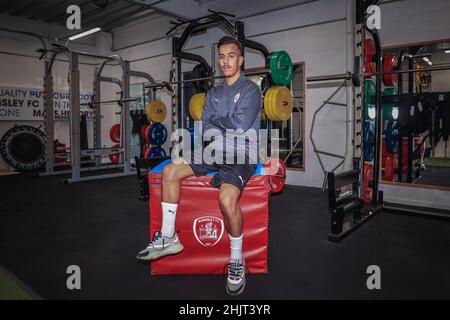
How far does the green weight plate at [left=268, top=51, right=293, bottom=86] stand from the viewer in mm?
3471

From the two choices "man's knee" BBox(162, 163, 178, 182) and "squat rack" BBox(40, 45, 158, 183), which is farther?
"squat rack" BBox(40, 45, 158, 183)

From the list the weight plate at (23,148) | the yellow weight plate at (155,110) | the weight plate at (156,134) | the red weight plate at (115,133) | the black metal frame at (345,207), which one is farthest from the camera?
the red weight plate at (115,133)

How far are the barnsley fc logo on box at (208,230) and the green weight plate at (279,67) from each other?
214 cm

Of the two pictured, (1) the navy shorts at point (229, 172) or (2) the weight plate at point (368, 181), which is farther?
(2) the weight plate at point (368, 181)

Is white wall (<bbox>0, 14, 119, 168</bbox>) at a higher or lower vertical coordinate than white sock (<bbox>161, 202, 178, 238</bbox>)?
higher

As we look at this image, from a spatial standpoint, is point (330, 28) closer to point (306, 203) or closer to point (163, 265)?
point (306, 203)

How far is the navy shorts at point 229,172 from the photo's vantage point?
1.64m

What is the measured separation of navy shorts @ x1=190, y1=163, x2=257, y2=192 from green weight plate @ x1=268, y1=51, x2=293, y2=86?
2003 mm

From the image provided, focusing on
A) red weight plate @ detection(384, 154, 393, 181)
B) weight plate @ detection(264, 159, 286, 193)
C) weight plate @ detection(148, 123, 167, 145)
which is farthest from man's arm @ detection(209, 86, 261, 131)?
weight plate @ detection(148, 123, 167, 145)

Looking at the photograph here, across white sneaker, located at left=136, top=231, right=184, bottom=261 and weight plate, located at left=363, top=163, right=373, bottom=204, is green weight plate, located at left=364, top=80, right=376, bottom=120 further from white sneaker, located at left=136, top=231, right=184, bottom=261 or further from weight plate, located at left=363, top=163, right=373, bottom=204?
white sneaker, located at left=136, top=231, right=184, bottom=261

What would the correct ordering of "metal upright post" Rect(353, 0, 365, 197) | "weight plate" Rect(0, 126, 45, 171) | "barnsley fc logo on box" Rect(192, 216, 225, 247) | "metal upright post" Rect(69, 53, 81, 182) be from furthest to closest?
"weight plate" Rect(0, 126, 45, 171)
"metal upright post" Rect(69, 53, 81, 182)
"metal upright post" Rect(353, 0, 365, 197)
"barnsley fc logo on box" Rect(192, 216, 225, 247)

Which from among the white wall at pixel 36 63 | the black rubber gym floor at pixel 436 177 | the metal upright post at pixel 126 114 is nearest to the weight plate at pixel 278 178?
the black rubber gym floor at pixel 436 177

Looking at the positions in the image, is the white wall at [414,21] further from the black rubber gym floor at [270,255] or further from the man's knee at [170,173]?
the man's knee at [170,173]
